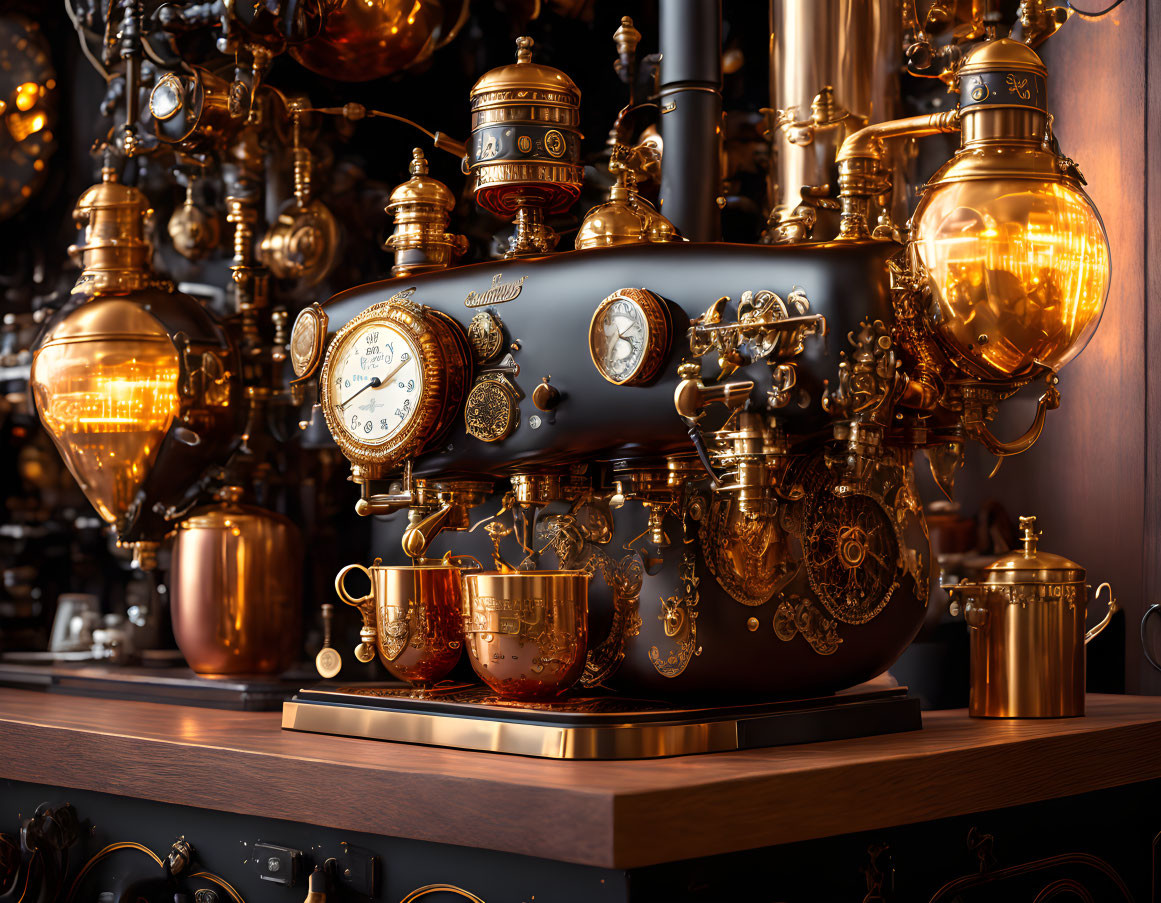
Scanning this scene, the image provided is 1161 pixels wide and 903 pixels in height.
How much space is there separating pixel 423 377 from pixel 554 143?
0.29 m

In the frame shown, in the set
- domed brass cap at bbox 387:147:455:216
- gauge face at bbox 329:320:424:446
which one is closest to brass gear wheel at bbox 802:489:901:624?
gauge face at bbox 329:320:424:446

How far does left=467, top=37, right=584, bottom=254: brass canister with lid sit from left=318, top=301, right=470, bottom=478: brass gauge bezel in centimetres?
16

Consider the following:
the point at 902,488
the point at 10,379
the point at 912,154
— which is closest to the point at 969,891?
the point at 902,488

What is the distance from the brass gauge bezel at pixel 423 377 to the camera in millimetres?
1575

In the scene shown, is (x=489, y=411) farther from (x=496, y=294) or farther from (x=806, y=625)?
(x=806, y=625)

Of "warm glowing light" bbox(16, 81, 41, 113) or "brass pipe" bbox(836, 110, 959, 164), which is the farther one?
"warm glowing light" bbox(16, 81, 41, 113)

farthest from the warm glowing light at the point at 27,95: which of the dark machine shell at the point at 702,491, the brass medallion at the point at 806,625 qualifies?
the brass medallion at the point at 806,625

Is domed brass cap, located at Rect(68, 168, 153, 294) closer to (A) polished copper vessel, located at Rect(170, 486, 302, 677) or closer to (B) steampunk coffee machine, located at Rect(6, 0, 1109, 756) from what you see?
(B) steampunk coffee machine, located at Rect(6, 0, 1109, 756)

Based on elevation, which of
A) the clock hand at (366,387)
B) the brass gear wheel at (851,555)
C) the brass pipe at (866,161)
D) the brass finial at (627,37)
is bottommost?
the brass gear wheel at (851,555)

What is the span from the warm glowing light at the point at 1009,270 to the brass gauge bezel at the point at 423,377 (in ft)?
1.60

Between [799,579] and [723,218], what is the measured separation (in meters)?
0.84

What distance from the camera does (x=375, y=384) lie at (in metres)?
1.62

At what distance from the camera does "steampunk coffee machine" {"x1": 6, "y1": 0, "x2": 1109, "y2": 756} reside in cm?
144

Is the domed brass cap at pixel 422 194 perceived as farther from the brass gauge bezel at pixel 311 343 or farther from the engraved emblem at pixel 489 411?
the engraved emblem at pixel 489 411
